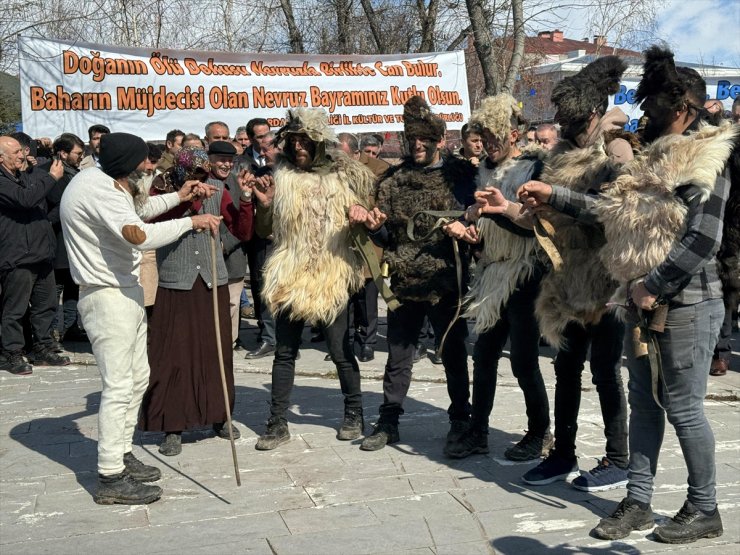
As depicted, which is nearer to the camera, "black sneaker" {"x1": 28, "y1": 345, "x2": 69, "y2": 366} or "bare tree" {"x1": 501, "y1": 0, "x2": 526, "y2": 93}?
"black sneaker" {"x1": 28, "y1": 345, "x2": 69, "y2": 366}

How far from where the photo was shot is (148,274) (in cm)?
713

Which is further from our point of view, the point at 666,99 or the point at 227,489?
the point at 227,489

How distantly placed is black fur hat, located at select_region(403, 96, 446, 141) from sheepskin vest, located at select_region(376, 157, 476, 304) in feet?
0.71

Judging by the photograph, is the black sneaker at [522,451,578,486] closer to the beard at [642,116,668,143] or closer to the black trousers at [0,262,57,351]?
the beard at [642,116,668,143]

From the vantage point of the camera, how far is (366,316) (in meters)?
8.89

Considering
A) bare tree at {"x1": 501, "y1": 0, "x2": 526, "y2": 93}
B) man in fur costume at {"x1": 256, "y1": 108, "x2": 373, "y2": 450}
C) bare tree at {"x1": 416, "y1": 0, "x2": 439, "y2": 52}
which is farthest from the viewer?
bare tree at {"x1": 416, "y1": 0, "x2": 439, "y2": 52}

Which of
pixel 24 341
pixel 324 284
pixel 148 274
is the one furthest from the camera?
pixel 24 341

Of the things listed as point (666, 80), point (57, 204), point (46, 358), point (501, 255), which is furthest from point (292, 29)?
point (666, 80)

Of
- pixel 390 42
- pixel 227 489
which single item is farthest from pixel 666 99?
pixel 390 42

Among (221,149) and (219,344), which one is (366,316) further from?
(219,344)

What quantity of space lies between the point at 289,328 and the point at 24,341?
4.03 m

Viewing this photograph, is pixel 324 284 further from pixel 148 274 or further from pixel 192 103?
pixel 192 103

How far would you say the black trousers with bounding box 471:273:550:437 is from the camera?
529cm

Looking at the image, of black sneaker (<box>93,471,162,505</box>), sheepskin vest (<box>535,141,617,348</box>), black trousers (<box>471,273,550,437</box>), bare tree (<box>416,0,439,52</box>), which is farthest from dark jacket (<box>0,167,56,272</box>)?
bare tree (<box>416,0,439,52</box>)
